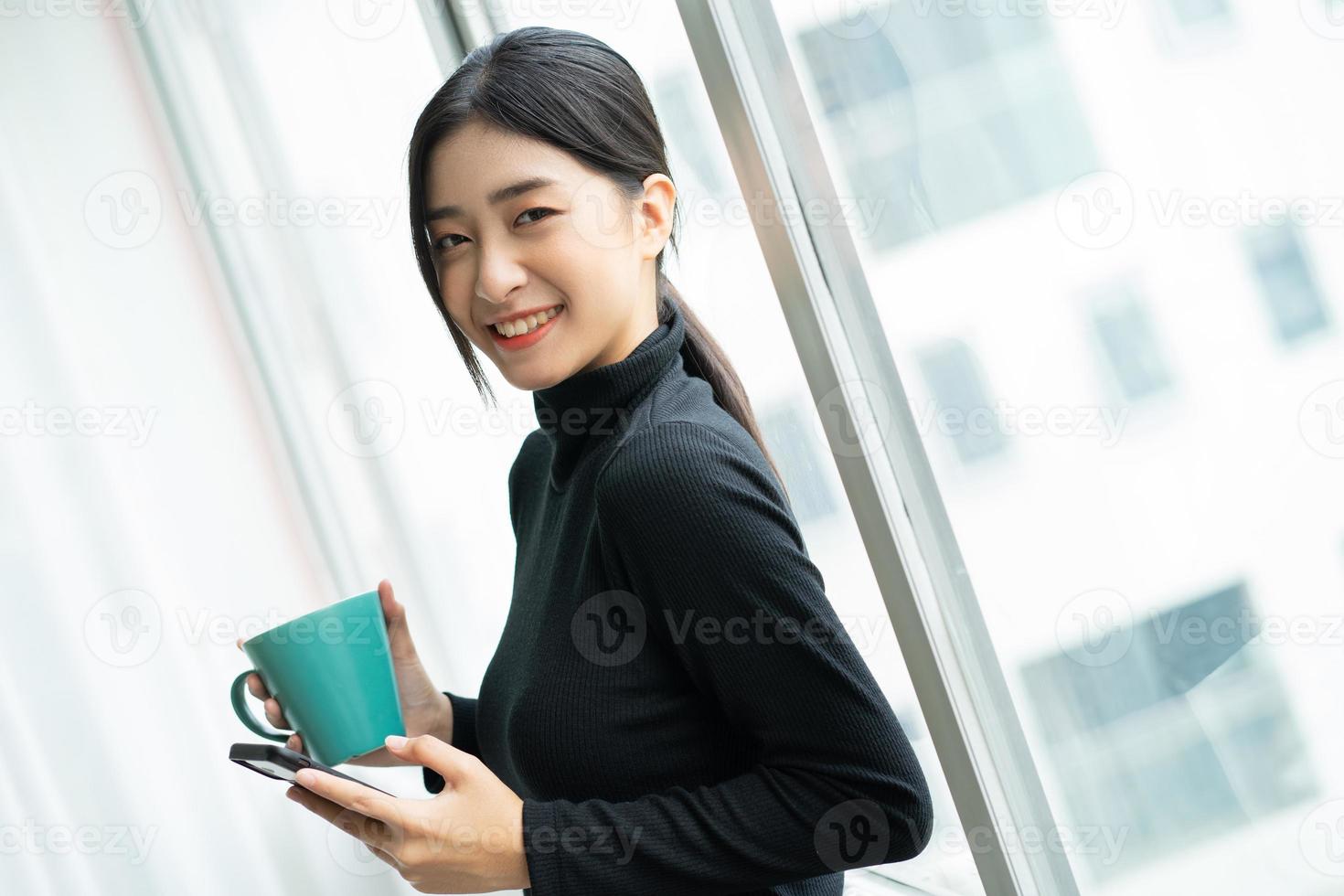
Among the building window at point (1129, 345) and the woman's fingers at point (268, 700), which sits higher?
the building window at point (1129, 345)

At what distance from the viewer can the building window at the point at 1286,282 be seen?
0.57 meters

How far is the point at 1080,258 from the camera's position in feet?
2.30

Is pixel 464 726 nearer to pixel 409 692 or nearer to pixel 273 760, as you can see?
pixel 409 692

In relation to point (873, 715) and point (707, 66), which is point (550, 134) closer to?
point (707, 66)

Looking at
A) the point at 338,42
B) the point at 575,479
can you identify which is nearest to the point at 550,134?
the point at 575,479

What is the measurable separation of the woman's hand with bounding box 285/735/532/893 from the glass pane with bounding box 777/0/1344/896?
423 mm


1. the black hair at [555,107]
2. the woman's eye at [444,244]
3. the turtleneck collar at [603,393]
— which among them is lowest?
the turtleneck collar at [603,393]

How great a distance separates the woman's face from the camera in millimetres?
739

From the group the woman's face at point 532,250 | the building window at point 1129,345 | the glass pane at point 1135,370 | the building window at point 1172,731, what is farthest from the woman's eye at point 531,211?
the building window at point 1172,731

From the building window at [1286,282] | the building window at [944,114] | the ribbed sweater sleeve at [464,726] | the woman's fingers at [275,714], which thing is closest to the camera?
the building window at [1286,282]

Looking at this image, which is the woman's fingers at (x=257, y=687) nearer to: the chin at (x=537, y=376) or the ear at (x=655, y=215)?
the chin at (x=537, y=376)

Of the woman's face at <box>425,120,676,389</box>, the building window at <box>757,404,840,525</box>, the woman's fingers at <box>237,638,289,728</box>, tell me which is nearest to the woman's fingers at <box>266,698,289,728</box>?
the woman's fingers at <box>237,638,289,728</box>

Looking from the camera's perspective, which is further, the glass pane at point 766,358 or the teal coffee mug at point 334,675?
the glass pane at point 766,358

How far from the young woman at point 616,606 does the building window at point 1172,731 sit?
0.64 ft
